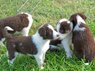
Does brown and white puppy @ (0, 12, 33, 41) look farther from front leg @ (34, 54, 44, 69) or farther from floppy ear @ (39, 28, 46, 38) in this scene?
floppy ear @ (39, 28, 46, 38)

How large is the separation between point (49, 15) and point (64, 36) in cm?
202

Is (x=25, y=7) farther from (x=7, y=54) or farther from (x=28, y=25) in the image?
(x=7, y=54)

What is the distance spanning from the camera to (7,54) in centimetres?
620

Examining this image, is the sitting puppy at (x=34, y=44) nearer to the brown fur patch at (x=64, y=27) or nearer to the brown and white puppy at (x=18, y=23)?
the brown fur patch at (x=64, y=27)

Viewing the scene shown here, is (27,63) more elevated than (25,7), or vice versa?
(25,7)

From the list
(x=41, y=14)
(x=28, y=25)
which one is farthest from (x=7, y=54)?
(x=41, y=14)

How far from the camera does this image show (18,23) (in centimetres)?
676

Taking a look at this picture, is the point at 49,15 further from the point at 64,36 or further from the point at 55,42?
the point at 64,36

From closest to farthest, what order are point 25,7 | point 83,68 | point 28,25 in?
point 83,68 < point 28,25 < point 25,7

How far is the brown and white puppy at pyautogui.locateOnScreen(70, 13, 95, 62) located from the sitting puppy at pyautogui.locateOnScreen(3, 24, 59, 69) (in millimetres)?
441

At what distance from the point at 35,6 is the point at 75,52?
2571 millimetres

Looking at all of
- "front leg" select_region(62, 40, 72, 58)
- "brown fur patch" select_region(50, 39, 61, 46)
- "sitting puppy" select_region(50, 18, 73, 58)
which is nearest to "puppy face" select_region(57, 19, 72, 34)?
"sitting puppy" select_region(50, 18, 73, 58)

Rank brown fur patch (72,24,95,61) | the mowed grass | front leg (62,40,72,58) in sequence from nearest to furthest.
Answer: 1. brown fur patch (72,24,95,61)
2. the mowed grass
3. front leg (62,40,72,58)

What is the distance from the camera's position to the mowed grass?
5.97 metres
